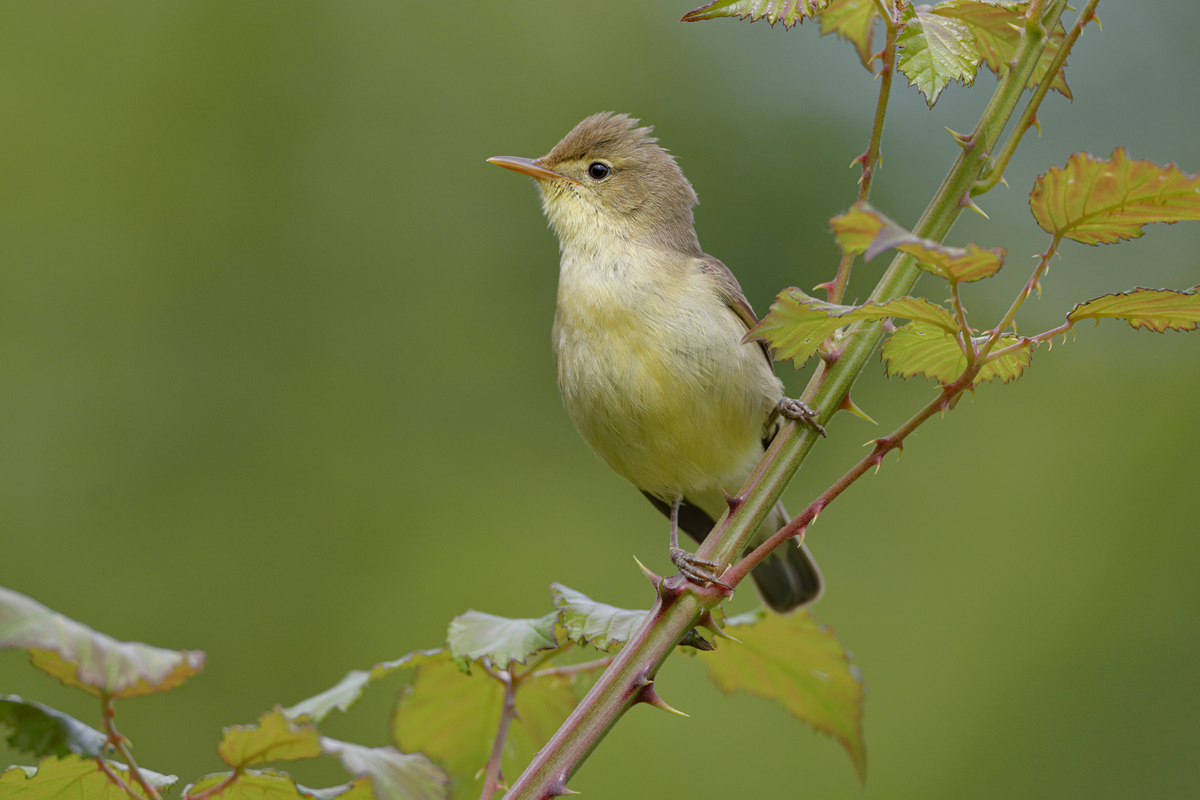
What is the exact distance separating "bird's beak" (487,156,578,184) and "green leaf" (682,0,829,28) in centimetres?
200

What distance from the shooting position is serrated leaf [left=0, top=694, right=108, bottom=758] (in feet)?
4.21

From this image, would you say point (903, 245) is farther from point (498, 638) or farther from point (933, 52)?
point (498, 638)

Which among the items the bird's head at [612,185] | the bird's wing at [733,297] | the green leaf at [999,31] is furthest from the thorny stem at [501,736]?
the bird's head at [612,185]

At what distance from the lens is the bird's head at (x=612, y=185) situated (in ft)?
11.5

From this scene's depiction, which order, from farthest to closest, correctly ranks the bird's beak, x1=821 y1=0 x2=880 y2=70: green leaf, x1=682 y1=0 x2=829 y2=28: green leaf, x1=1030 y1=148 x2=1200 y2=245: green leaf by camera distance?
the bird's beak
x1=821 y1=0 x2=880 y2=70: green leaf
x1=682 y1=0 x2=829 y2=28: green leaf
x1=1030 y1=148 x2=1200 y2=245: green leaf

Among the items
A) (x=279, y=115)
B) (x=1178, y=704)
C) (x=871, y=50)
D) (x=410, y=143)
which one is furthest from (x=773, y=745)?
(x=279, y=115)

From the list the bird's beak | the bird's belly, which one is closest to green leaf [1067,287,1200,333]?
the bird's belly

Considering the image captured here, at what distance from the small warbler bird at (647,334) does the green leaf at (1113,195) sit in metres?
1.35

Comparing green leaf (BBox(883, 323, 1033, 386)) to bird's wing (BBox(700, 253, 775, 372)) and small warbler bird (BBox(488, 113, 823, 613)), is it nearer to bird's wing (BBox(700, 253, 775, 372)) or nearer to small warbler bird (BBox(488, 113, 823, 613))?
small warbler bird (BBox(488, 113, 823, 613))

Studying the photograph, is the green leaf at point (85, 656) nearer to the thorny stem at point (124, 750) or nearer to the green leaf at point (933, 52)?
the thorny stem at point (124, 750)

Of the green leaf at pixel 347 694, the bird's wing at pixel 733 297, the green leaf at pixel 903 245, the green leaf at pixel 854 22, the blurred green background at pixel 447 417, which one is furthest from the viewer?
the blurred green background at pixel 447 417

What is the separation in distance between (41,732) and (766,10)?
4.75ft

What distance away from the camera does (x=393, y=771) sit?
155cm

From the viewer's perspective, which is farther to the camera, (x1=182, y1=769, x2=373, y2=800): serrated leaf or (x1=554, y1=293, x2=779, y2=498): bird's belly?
(x1=554, y1=293, x2=779, y2=498): bird's belly
